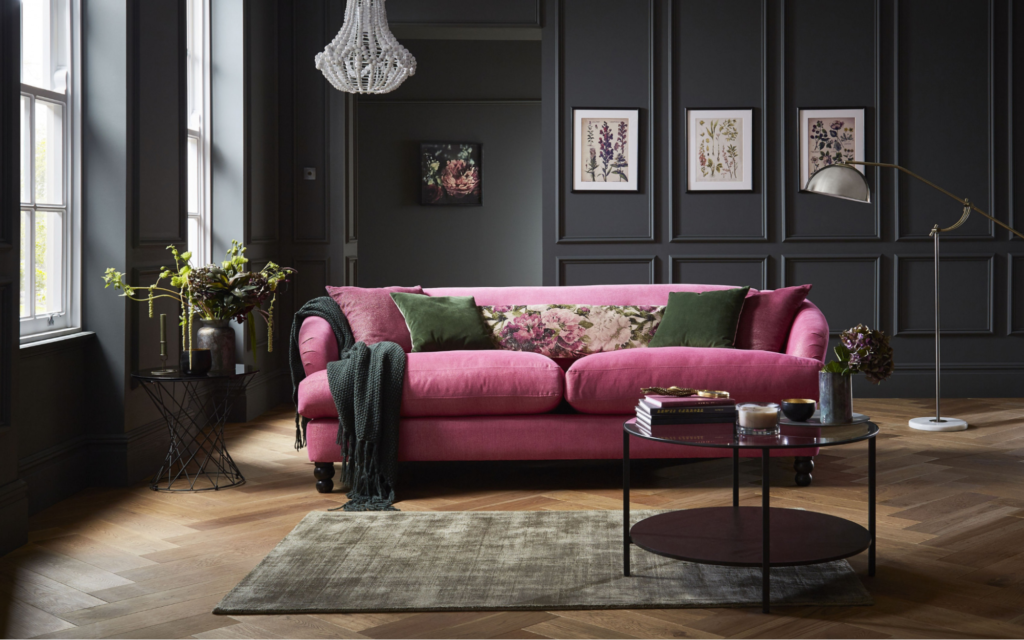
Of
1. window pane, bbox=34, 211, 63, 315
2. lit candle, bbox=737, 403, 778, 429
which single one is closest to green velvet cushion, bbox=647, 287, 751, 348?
lit candle, bbox=737, 403, 778, 429

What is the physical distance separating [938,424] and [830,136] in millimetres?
2049

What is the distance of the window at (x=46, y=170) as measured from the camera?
11.5ft

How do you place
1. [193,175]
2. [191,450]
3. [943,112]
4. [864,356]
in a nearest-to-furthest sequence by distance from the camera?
[864,356] < [191,450] < [193,175] < [943,112]

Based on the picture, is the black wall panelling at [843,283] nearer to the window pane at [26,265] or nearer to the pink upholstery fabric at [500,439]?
the pink upholstery fabric at [500,439]

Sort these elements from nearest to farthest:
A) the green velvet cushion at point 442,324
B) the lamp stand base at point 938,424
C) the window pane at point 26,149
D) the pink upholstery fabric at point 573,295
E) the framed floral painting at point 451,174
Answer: the window pane at point 26,149 < the green velvet cushion at point 442,324 < the pink upholstery fabric at point 573,295 < the lamp stand base at point 938,424 < the framed floral painting at point 451,174

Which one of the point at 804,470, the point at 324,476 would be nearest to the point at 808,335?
the point at 804,470

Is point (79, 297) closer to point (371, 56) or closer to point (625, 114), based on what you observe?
point (371, 56)

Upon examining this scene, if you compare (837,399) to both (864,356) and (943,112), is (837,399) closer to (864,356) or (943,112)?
(864,356)

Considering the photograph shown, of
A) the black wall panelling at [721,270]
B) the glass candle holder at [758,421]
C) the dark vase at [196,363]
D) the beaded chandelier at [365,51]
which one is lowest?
the glass candle holder at [758,421]

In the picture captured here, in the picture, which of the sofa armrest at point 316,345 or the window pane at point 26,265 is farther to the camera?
the sofa armrest at point 316,345

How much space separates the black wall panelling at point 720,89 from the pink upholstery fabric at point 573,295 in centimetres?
174

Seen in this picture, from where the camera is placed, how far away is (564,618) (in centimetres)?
233

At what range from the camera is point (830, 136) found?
607cm

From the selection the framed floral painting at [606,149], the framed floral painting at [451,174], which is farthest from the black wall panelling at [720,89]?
the framed floral painting at [451,174]
